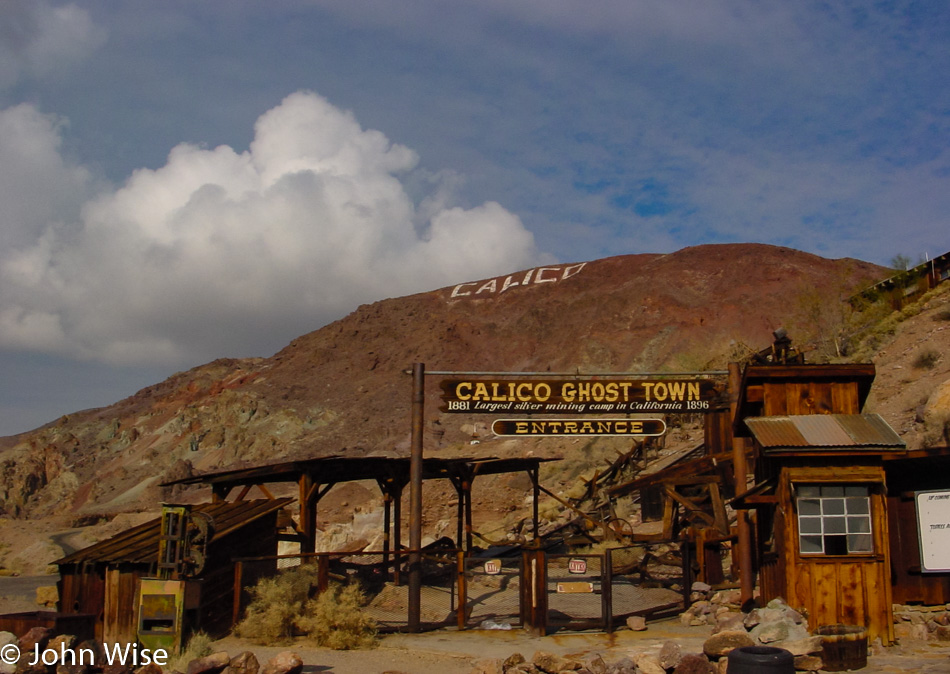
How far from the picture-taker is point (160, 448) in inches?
2509

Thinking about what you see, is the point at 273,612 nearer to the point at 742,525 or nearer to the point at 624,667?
the point at 624,667

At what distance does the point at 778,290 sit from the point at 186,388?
5653cm

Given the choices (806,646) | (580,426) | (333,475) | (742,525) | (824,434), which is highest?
(580,426)

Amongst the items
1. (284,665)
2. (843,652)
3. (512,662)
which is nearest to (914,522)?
(843,652)

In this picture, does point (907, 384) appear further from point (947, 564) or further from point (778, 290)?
point (778, 290)

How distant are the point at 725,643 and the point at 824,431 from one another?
10.7ft

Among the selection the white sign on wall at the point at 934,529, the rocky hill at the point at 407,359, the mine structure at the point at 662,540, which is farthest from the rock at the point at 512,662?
the rocky hill at the point at 407,359

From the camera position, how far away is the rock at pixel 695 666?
867cm

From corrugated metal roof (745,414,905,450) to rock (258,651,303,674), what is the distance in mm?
6398

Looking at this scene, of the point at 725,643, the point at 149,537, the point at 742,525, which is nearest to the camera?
the point at 725,643

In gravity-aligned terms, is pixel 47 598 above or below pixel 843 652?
below

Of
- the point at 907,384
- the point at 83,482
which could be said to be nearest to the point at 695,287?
the point at 907,384

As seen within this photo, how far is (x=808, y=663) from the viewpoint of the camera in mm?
8680

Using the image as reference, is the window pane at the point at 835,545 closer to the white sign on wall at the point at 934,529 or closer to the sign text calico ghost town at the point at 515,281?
the white sign on wall at the point at 934,529
